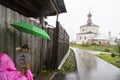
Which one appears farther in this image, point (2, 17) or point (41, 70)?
point (41, 70)

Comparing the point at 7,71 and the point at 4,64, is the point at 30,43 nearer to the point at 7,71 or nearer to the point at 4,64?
Result: the point at 4,64

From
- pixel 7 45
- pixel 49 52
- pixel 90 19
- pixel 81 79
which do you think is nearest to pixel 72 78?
pixel 81 79

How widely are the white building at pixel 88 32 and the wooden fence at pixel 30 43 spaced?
8874cm

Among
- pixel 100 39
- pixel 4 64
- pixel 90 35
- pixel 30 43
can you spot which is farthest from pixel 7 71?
pixel 90 35

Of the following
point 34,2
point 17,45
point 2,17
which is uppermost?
point 34,2

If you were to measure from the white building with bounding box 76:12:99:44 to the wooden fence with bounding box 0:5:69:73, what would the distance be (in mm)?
88742

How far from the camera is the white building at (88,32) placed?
101200mm

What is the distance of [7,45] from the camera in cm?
482

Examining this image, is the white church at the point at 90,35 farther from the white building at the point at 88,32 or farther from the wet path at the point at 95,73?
the wet path at the point at 95,73

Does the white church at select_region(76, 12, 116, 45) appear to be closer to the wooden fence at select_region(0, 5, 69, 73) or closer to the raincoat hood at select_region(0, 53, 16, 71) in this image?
the wooden fence at select_region(0, 5, 69, 73)

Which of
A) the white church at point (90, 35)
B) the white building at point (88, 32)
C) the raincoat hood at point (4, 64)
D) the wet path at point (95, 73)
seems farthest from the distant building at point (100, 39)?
the raincoat hood at point (4, 64)

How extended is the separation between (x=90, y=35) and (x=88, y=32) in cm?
279

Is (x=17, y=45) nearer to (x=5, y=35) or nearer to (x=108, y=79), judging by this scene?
(x=5, y=35)

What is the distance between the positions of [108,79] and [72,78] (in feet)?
4.84
